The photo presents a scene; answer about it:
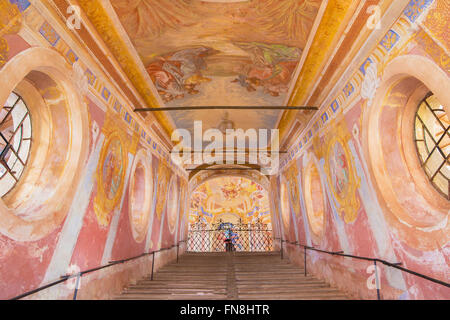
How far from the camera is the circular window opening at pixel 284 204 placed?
36.9 ft

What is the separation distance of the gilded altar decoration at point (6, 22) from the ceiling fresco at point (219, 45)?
5.57 ft

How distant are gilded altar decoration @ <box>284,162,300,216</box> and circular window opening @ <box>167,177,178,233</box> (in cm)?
544

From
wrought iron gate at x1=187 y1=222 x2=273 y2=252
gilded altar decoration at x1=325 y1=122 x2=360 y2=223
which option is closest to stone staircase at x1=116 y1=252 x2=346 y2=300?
gilded altar decoration at x1=325 y1=122 x2=360 y2=223

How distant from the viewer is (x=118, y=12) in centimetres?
446

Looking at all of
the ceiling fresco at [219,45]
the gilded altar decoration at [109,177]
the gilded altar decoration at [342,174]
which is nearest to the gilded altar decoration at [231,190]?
the ceiling fresco at [219,45]

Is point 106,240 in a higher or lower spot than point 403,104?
lower

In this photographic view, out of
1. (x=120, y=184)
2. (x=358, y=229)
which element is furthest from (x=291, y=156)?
(x=120, y=184)

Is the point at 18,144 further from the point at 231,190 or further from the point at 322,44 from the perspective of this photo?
the point at 231,190

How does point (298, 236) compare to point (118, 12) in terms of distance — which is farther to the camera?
point (298, 236)

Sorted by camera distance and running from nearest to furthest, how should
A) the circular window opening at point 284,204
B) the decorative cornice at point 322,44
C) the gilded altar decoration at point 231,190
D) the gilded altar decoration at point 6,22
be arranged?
the gilded altar decoration at point 6,22 < the decorative cornice at point 322,44 < the circular window opening at point 284,204 < the gilded altar decoration at point 231,190

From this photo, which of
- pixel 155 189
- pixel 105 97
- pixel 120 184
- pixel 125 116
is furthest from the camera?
pixel 155 189

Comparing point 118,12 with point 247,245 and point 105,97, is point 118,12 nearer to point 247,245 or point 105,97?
point 105,97

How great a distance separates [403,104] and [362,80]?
38.2 inches

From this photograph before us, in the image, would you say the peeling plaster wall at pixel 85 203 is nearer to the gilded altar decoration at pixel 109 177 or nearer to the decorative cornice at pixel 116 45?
the gilded altar decoration at pixel 109 177
